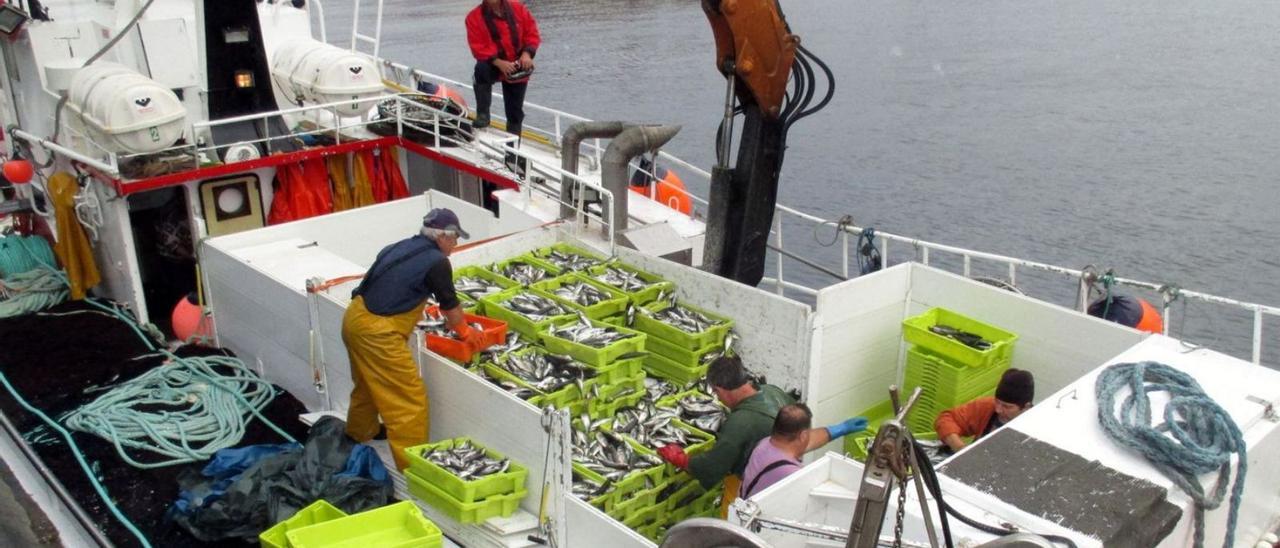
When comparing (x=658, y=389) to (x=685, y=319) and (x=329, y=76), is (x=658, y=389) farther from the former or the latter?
(x=329, y=76)

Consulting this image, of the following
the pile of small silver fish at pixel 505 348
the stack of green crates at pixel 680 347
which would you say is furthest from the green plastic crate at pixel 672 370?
the pile of small silver fish at pixel 505 348


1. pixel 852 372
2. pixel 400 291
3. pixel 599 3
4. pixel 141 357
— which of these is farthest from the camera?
pixel 599 3

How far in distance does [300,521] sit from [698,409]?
238 cm

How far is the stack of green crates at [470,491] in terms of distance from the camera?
18.2 feet

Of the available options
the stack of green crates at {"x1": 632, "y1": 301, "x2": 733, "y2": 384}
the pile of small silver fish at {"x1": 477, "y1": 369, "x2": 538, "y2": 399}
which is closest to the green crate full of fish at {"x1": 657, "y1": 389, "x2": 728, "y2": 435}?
the stack of green crates at {"x1": 632, "y1": 301, "x2": 733, "y2": 384}

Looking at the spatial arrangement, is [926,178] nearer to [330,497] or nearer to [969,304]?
[969,304]

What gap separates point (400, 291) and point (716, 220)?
2713 mm

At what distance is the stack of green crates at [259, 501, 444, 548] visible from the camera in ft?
17.9

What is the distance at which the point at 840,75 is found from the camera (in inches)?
1072

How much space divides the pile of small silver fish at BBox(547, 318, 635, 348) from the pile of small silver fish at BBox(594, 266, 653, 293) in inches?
30.0

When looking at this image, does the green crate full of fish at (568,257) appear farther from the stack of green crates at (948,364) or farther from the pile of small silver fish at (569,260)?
the stack of green crates at (948,364)

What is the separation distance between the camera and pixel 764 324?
6895 mm

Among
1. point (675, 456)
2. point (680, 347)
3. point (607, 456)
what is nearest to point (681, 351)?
point (680, 347)

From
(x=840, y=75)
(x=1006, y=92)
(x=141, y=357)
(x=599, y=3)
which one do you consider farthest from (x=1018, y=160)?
(x=599, y=3)
